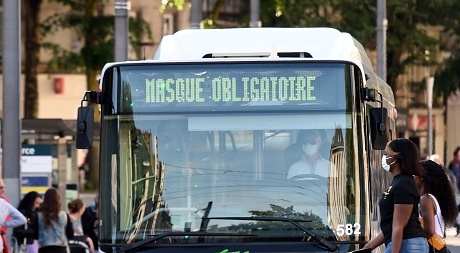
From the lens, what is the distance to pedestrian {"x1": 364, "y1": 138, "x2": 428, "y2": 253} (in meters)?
10.1

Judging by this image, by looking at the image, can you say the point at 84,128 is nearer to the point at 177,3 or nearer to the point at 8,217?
the point at 8,217

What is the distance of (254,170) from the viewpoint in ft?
34.8

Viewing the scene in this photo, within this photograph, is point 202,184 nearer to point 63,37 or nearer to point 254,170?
point 254,170

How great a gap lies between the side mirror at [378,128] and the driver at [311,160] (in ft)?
1.37

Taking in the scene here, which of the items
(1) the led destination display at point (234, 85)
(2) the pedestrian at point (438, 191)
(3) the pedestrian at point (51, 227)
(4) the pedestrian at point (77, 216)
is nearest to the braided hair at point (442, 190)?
(2) the pedestrian at point (438, 191)

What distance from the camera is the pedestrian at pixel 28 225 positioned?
56.1 feet

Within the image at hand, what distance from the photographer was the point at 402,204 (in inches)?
397

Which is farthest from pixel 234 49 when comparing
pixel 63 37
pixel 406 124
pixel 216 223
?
pixel 63 37

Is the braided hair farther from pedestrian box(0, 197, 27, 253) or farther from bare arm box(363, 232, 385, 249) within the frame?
pedestrian box(0, 197, 27, 253)

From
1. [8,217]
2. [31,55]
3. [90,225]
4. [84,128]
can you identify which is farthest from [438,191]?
[31,55]

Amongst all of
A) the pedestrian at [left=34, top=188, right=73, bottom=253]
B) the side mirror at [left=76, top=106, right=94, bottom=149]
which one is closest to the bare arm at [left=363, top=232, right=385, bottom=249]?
the side mirror at [left=76, top=106, right=94, bottom=149]

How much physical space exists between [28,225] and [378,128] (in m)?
8.02

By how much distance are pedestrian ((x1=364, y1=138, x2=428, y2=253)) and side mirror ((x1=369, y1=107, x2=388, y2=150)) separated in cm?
19

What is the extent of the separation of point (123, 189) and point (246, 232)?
104 cm
